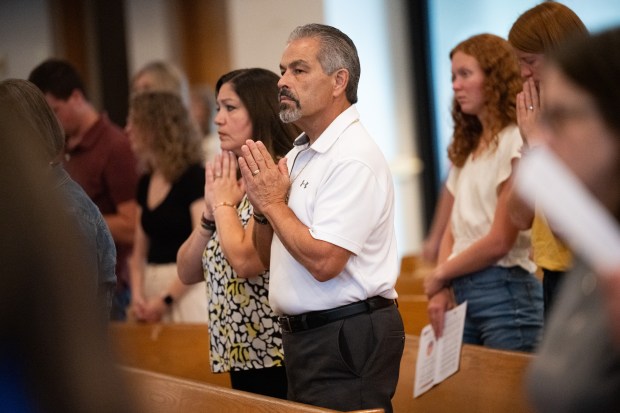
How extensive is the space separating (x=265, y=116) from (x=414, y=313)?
4.26 feet

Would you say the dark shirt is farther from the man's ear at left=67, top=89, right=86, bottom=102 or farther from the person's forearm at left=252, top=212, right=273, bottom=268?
the person's forearm at left=252, top=212, right=273, bottom=268

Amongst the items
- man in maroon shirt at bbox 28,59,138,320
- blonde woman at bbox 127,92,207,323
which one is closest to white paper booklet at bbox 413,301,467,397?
blonde woman at bbox 127,92,207,323

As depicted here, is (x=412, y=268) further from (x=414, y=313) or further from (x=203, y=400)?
(x=203, y=400)

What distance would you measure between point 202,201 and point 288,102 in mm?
1422

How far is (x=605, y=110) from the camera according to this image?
1.30 meters

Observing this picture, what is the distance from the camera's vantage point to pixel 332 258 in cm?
257

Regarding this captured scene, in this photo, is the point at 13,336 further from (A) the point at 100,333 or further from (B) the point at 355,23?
(B) the point at 355,23

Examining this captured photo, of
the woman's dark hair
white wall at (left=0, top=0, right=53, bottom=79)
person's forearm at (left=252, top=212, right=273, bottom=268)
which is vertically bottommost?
person's forearm at (left=252, top=212, right=273, bottom=268)

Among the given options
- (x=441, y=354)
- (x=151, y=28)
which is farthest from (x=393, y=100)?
(x=441, y=354)

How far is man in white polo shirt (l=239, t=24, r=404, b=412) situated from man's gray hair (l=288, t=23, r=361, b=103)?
7 cm

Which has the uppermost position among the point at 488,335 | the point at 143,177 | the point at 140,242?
the point at 143,177

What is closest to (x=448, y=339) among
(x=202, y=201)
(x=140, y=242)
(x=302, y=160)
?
(x=302, y=160)

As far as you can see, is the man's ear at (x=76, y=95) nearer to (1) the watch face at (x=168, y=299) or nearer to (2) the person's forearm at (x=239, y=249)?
(1) the watch face at (x=168, y=299)

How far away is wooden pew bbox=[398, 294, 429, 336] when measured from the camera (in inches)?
163
